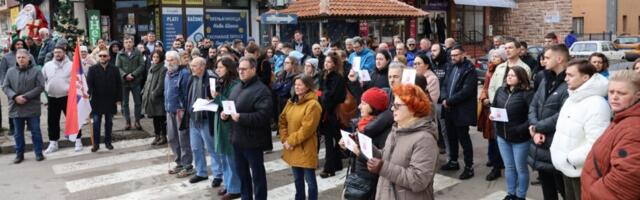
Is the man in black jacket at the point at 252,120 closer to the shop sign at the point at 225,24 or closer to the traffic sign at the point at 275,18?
the traffic sign at the point at 275,18

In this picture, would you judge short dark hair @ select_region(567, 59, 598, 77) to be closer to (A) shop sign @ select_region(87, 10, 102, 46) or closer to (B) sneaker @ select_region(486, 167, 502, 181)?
(B) sneaker @ select_region(486, 167, 502, 181)

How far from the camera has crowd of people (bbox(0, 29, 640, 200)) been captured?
3.48 meters

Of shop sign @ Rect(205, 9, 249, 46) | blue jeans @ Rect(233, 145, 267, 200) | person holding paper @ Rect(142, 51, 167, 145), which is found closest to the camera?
blue jeans @ Rect(233, 145, 267, 200)

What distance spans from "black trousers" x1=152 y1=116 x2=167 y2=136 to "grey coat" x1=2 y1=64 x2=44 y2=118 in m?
1.80

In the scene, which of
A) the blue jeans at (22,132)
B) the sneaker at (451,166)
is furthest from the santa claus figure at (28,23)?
the sneaker at (451,166)

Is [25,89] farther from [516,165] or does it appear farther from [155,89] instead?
[516,165]

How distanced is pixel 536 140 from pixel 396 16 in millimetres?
13572

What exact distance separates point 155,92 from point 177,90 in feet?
5.53

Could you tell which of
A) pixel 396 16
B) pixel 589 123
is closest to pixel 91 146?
pixel 589 123

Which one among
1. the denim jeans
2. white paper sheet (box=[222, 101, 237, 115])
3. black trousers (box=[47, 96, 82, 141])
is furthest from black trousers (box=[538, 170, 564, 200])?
the denim jeans

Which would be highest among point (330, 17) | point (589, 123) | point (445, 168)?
point (330, 17)

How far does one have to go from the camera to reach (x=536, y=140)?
16.0 ft

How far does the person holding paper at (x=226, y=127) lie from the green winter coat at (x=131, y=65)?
534 centimetres

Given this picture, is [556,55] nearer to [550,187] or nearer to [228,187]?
[550,187]
